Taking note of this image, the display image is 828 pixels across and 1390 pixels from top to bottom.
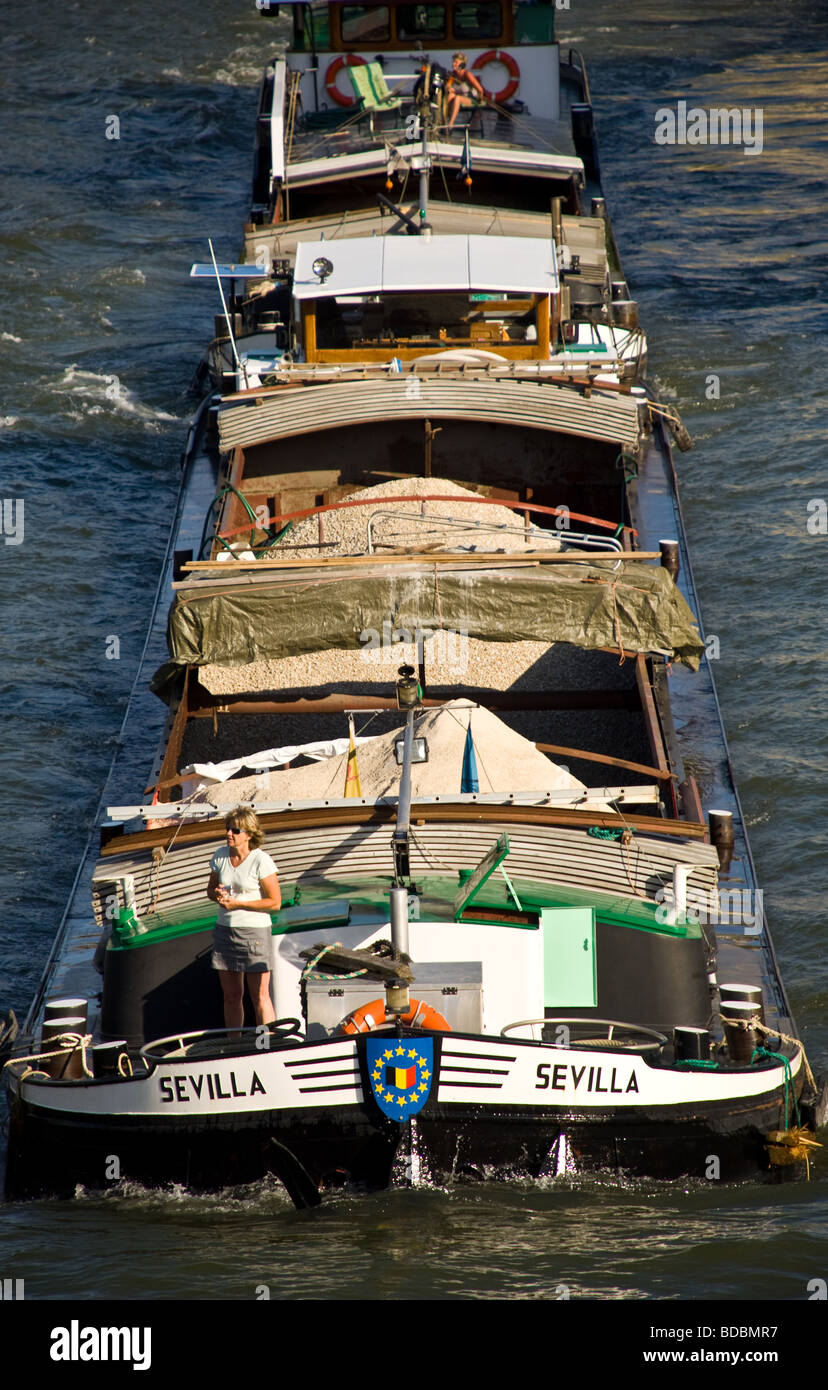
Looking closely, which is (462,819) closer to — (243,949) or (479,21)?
(243,949)

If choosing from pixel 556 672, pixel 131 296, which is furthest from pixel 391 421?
pixel 131 296

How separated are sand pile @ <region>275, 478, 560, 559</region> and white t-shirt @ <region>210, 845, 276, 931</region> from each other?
4.87 m

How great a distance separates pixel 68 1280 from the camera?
9125mm

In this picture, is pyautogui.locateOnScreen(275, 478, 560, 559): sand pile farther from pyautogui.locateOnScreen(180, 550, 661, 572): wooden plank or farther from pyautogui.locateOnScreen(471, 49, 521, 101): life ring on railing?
pyautogui.locateOnScreen(471, 49, 521, 101): life ring on railing

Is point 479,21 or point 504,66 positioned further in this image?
point 479,21

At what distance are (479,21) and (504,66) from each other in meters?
0.91

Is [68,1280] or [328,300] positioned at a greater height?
[328,300]

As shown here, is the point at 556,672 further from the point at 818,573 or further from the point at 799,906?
the point at 818,573

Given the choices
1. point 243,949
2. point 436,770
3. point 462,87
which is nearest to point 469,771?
point 436,770

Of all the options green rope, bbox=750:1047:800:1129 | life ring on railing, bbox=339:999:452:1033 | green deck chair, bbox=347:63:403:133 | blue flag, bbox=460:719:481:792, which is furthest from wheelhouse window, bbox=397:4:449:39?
life ring on railing, bbox=339:999:452:1033

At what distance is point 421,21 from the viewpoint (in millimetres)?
28438

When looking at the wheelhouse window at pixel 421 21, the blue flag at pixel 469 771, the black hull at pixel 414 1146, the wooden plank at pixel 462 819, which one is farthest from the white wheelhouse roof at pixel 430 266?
the black hull at pixel 414 1146

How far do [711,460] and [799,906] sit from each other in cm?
1023

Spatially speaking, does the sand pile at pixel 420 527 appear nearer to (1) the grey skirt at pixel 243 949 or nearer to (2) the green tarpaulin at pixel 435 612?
(2) the green tarpaulin at pixel 435 612
